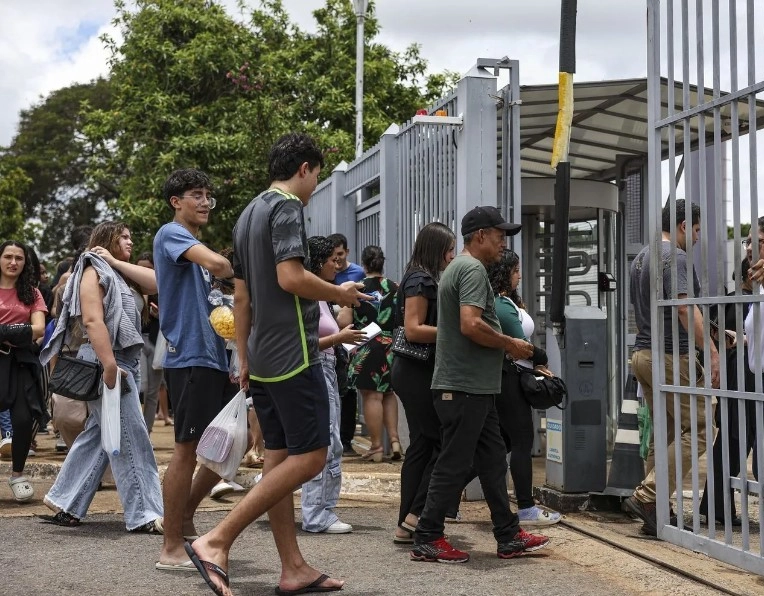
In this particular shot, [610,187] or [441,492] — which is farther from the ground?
[610,187]

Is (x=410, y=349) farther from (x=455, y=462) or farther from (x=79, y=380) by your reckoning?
(x=79, y=380)

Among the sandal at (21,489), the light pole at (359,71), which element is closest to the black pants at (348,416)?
the sandal at (21,489)

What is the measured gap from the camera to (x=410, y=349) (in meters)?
6.57

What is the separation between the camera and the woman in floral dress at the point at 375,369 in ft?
32.0

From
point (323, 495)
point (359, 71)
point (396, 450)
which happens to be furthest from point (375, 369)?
point (359, 71)

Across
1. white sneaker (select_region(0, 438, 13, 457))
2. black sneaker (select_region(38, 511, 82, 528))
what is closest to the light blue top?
black sneaker (select_region(38, 511, 82, 528))

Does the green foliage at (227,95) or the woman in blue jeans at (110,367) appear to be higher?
the green foliage at (227,95)

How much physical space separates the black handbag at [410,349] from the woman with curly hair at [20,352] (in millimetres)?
2831

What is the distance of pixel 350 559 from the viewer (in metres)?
6.24

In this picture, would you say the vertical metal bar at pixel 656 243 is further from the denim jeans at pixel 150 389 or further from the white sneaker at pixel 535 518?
the denim jeans at pixel 150 389

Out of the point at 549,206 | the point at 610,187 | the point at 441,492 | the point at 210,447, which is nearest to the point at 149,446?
the point at 210,447

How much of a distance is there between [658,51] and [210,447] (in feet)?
10.7

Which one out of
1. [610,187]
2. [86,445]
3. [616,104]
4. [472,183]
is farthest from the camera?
[610,187]

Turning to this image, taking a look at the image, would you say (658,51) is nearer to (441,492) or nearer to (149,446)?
(441,492)
